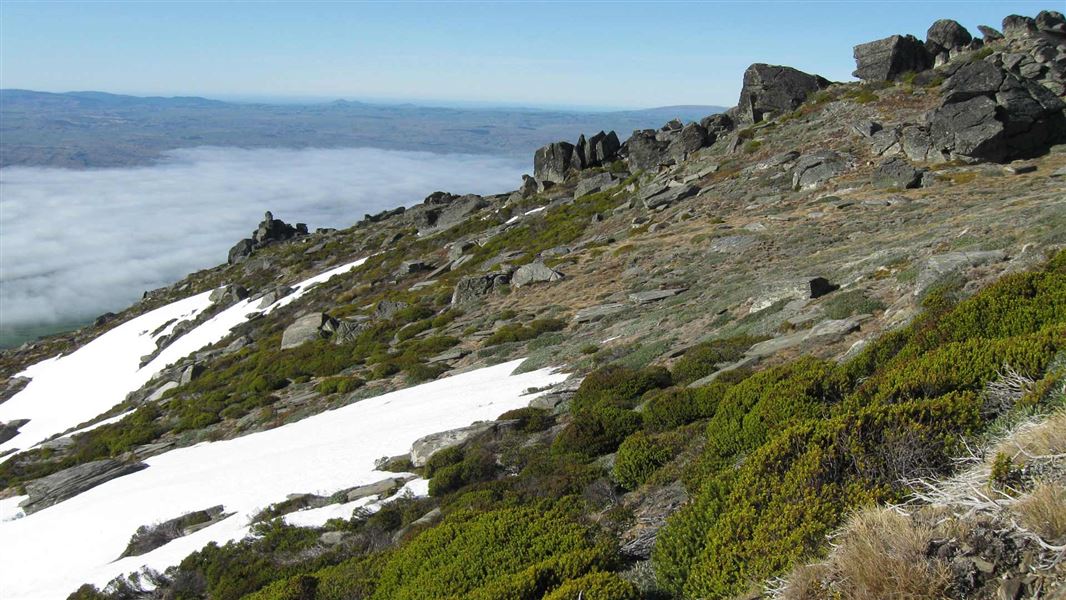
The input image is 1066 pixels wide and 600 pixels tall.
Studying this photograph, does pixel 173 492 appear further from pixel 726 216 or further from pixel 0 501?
pixel 726 216

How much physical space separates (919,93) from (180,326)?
192ft

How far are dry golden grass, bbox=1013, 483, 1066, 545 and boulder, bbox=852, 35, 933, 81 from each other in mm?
49570

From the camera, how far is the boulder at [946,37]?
48.5 m

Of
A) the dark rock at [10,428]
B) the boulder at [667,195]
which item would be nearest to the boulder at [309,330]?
the dark rock at [10,428]

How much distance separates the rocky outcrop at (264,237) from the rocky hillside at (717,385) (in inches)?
1938

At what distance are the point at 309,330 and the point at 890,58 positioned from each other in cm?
4318

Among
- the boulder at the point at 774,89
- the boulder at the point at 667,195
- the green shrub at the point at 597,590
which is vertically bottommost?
the green shrub at the point at 597,590

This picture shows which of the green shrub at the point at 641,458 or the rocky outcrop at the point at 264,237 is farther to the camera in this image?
the rocky outcrop at the point at 264,237

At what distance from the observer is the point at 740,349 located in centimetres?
1444

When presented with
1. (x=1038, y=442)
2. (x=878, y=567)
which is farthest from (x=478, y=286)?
(x=878, y=567)

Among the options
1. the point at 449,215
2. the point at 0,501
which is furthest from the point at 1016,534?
the point at 449,215

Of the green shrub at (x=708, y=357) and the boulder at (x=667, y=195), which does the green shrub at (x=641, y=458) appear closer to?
the green shrub at (x=708, y=357)

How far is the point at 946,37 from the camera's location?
49.1 metres

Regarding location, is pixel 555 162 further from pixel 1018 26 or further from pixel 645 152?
pixel 1018 26
